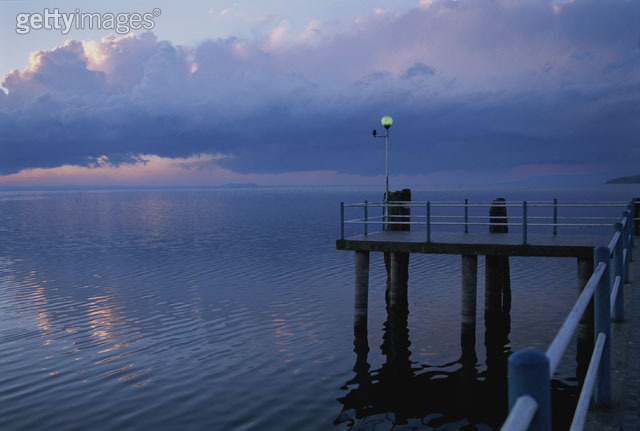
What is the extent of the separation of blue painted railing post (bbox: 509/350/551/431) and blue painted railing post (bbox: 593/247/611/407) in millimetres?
2997

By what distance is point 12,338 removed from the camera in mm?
19391

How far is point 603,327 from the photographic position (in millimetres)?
4586

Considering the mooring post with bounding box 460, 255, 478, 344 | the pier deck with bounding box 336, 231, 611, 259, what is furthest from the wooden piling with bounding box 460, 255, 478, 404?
the pier deck with bounding box 336, 231, 611, 259

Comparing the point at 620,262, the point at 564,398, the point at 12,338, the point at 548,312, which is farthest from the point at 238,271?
the point at 620,262

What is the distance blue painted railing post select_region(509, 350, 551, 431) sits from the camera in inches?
76.1

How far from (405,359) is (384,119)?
9.20 m

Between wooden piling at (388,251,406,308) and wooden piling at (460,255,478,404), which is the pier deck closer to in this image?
wooden piling at (460,255,478,404)

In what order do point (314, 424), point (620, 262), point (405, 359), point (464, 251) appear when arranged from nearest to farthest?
point (620, 262) < point (314, 424) < point (464, 251) < point (405, 359)

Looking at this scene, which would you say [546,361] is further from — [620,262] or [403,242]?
[403,242]

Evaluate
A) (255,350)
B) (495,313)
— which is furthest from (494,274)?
(255,350)

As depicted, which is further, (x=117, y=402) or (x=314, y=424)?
(x=117, y=402)

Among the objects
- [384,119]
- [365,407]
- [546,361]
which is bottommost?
[365,407]

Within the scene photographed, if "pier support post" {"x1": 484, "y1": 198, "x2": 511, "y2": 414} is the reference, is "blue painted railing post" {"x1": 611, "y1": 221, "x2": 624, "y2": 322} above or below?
above

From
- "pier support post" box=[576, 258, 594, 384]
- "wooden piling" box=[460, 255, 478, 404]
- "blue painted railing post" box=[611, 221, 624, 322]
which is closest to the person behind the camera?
"blue painted railing post" box=[611, 221, 624, 322]
